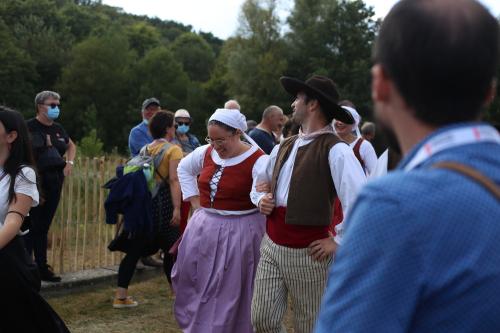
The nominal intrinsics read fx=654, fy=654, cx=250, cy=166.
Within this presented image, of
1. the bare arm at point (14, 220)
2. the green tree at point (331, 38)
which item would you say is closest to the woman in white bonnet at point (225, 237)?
the bare arm at point (14, 220)

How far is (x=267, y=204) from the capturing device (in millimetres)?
3916

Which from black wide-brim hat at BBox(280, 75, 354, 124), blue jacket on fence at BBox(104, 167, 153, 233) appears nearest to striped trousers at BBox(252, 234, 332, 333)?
black wide-brim hat at BBox(280, 75, 354, 124)

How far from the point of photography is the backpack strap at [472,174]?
1102mm

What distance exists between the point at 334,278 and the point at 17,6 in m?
59.0

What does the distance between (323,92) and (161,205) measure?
281cm

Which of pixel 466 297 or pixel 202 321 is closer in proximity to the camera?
pixel 466 297

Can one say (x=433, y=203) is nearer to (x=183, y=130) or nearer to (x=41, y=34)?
(x=183, y=130)

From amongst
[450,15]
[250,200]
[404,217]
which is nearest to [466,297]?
[404,217]

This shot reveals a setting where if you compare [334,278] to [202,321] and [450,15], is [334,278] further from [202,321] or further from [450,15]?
[202,321]

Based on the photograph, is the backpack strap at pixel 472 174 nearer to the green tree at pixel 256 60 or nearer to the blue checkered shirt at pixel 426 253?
A: the blue checkered shirt at pixel 426 253

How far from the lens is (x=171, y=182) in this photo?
6191 mm

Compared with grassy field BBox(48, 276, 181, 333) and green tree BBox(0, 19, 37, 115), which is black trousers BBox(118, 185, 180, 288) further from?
green tree BBox(0, 19, 37, 115)

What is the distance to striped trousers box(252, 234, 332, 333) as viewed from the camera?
385 centimetres

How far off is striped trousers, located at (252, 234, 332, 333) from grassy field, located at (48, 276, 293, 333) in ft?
6.37
